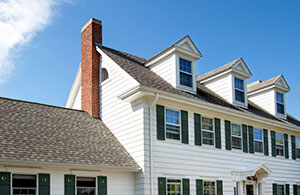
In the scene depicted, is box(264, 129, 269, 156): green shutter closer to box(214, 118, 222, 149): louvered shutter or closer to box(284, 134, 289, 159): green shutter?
box(284, 134, 289, 159): green shutter

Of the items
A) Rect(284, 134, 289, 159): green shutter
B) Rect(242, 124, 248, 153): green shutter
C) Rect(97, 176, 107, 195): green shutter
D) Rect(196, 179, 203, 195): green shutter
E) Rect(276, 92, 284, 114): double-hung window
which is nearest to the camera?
Rect(97, 176, 107, 195): green shutter

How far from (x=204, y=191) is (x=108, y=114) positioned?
205 inches

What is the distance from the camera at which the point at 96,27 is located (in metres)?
17.0

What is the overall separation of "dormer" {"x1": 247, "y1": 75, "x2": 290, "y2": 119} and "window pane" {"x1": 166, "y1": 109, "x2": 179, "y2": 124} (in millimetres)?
8658

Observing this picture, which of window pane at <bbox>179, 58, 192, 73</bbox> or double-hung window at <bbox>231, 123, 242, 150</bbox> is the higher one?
window pane at <bbox>179, 58, 192, 73</bbox>

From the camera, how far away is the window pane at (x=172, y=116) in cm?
1432

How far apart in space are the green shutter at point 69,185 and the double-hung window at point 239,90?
990 centimetres

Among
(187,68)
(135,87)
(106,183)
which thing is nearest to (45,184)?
(106,183)

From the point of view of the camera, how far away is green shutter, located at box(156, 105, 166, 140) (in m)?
13.8

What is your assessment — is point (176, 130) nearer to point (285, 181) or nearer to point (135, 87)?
point (135, 87)

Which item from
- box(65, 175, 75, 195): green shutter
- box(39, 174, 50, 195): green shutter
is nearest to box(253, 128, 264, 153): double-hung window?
box(65, 175, 75, 195): green shutter

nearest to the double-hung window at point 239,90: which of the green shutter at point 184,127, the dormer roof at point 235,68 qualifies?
the dormer roof at point 235,68

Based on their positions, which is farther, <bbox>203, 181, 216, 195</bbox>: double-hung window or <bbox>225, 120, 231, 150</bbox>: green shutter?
<bbox>225, 120, 231, 150</bbox>: green shutter

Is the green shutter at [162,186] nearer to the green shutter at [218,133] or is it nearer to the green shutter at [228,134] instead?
the green shutter at [218,133]
